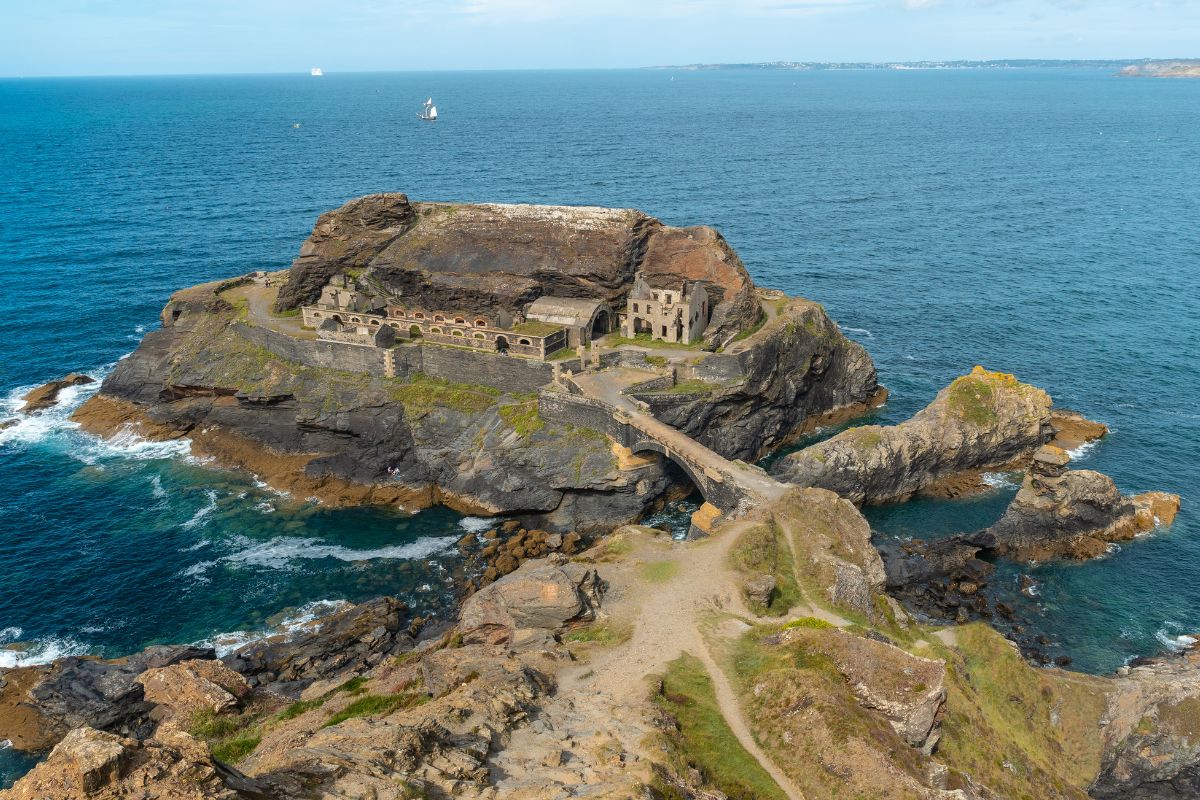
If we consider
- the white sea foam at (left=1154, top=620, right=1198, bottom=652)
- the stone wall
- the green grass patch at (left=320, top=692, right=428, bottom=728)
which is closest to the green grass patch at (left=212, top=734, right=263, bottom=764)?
the green grass patch at (left=320, top=692, right=428, bottom=728)

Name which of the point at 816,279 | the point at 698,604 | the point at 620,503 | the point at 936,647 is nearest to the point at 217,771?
the point at 698,604

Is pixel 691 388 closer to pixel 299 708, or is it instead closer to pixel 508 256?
pixel 508 256

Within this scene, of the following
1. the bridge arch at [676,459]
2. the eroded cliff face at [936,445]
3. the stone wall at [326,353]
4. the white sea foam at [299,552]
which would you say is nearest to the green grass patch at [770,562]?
the bridge arch at [676,459]

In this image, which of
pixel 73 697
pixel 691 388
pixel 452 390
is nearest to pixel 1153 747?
pixel 691 388

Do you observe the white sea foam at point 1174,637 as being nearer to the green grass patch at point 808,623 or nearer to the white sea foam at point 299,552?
the green grass patch at point 808,623

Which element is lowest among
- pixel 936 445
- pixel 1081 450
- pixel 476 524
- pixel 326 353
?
pixel 476 524

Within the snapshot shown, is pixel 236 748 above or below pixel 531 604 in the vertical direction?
below

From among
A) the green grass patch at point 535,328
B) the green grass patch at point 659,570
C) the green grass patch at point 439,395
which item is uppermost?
the green grass patch at point 535,328

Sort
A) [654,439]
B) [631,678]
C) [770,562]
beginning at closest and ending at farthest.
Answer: [631,678]
[770,562]
[654,439]

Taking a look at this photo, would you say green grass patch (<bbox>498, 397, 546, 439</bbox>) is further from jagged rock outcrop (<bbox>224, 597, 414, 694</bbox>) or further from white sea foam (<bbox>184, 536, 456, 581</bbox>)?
jagged rock outcrop (<bbox>224, 597, 414, 694</bbox>)
